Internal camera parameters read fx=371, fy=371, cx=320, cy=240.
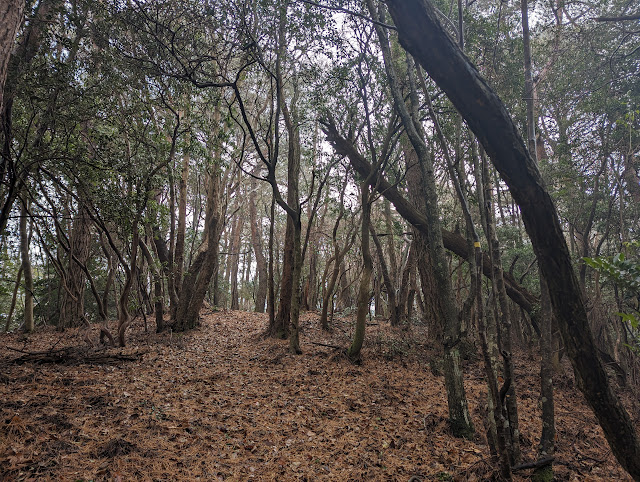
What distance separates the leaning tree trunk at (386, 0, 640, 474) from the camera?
7.14 feet

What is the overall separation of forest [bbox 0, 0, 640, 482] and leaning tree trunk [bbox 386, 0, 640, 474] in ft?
0.04

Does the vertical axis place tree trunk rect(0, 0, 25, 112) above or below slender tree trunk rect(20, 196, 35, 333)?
above

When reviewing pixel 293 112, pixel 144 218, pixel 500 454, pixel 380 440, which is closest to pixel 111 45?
pixel 144 218

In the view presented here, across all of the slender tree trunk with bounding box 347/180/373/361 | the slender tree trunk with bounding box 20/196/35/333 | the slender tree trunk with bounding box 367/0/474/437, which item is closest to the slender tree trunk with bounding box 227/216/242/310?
the slender tree trunk with bounding box 20/196/35/333

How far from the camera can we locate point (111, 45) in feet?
24.0

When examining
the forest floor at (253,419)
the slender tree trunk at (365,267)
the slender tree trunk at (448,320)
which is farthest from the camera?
the slender tree trunk at (365,267)

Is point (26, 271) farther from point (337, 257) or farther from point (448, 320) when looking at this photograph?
point (448, 320)

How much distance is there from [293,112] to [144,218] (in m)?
4.37

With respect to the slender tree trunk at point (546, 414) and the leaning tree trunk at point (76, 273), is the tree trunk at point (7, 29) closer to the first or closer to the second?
the slender tree trunk at point (546, 414)

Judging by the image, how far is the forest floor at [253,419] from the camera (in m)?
4.09

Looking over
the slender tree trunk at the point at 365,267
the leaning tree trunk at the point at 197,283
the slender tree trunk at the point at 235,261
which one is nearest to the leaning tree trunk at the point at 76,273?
the leaning tree trunk at the point at 197,283

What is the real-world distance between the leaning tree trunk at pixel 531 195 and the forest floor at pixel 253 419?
7.68 ft

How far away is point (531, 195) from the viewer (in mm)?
2293

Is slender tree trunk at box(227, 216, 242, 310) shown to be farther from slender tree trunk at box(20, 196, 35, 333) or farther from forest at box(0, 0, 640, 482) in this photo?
slender tree trunk at box(20, 196, 35, 333)
